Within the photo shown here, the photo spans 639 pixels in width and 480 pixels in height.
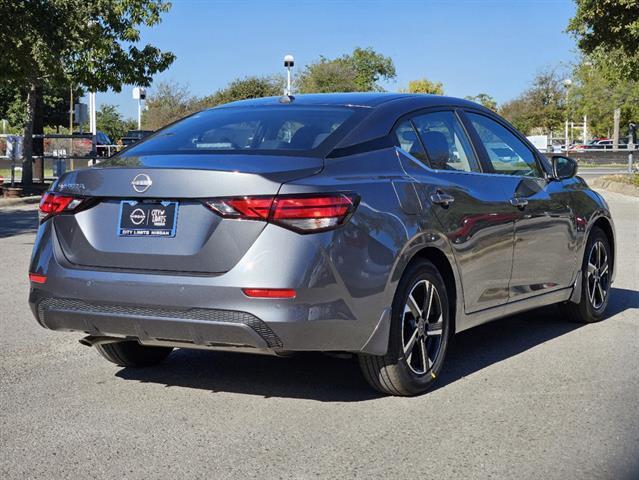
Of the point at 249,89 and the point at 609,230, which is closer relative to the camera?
the point at 609,230

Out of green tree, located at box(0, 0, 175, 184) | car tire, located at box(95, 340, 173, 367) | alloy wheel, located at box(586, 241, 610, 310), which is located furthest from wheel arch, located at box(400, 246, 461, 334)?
green tree, located at box(0, 0, 175, 184)

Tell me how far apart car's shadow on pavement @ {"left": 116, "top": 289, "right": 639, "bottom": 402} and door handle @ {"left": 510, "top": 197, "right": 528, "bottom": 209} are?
982 millimetres

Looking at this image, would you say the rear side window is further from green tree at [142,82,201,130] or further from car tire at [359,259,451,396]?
green tree at [142,82,201,130]

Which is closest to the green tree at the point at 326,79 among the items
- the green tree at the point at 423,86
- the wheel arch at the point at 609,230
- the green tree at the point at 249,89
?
the green tree at the point at 249,89

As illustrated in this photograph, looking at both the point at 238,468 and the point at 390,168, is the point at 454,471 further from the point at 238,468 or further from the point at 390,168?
the point at 390,168

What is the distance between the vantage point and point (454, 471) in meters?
4.14

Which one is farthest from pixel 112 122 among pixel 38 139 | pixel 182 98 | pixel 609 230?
pixel 609 230

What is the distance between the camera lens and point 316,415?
5.02 m

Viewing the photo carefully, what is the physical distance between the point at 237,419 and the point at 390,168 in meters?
1.53

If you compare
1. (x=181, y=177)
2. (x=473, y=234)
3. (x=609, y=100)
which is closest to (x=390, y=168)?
(x=473, y=234)

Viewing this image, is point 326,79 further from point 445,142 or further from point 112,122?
point 445,142

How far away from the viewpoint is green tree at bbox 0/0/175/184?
2219cm

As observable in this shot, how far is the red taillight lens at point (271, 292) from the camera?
462cm

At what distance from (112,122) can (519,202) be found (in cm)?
9616
